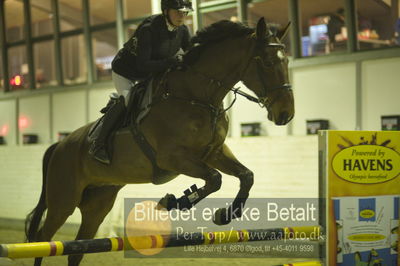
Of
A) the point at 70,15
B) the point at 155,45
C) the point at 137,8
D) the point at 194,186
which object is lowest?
the point at 194,186

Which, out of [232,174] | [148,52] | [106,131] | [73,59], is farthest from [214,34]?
[73,59]

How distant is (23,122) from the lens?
360 inches

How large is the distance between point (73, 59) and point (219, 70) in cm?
631

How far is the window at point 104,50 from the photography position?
26.8 feet

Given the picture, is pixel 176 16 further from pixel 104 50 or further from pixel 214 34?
pixel 104 50

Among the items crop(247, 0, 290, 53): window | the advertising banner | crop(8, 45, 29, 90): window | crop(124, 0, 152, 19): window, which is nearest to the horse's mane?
the advertising banner

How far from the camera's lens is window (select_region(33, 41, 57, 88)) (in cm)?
923

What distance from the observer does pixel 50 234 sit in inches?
160

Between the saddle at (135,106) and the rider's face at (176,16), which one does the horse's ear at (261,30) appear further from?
the saddle at (135,106)

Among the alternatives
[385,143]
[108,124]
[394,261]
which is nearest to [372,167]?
[385,143]

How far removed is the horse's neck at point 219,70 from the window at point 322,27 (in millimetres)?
3235

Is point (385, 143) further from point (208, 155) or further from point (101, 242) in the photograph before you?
point (101, 242)

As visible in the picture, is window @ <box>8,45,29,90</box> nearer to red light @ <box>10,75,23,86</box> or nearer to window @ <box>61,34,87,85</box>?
red light @ <box>10,75,23,86</box>

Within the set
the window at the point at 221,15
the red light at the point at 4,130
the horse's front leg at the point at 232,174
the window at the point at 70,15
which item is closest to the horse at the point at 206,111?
the horse's front leg at the point at 232,174
